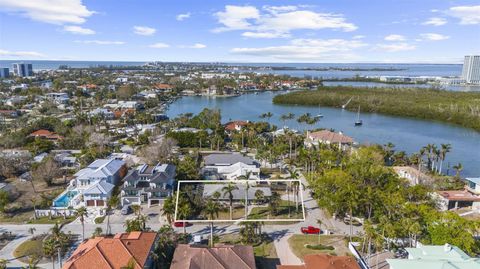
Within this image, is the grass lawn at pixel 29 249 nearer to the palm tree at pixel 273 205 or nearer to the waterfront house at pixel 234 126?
the palm tree at pixel 273 205

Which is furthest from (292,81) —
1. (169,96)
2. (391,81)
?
(169,96)

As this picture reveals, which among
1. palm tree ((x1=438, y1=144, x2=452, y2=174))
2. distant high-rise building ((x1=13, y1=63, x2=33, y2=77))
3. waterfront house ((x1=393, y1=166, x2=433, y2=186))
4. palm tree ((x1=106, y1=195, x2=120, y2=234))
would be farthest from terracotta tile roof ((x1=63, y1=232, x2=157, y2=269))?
distant high-rise building ((x1=13, y1=63, x2=33, y2=77))

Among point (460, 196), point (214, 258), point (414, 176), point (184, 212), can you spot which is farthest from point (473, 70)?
point (214, 258)

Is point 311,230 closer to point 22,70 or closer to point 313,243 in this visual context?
point 313,243

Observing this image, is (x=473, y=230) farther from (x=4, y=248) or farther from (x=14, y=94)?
(x=14, y=94)

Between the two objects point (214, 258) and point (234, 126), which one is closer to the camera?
point (214, 258)

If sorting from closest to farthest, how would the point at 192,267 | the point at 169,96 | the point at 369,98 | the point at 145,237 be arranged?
the point at 192,267, the point at 145,237, the point at 369,98, the point at 169,96
